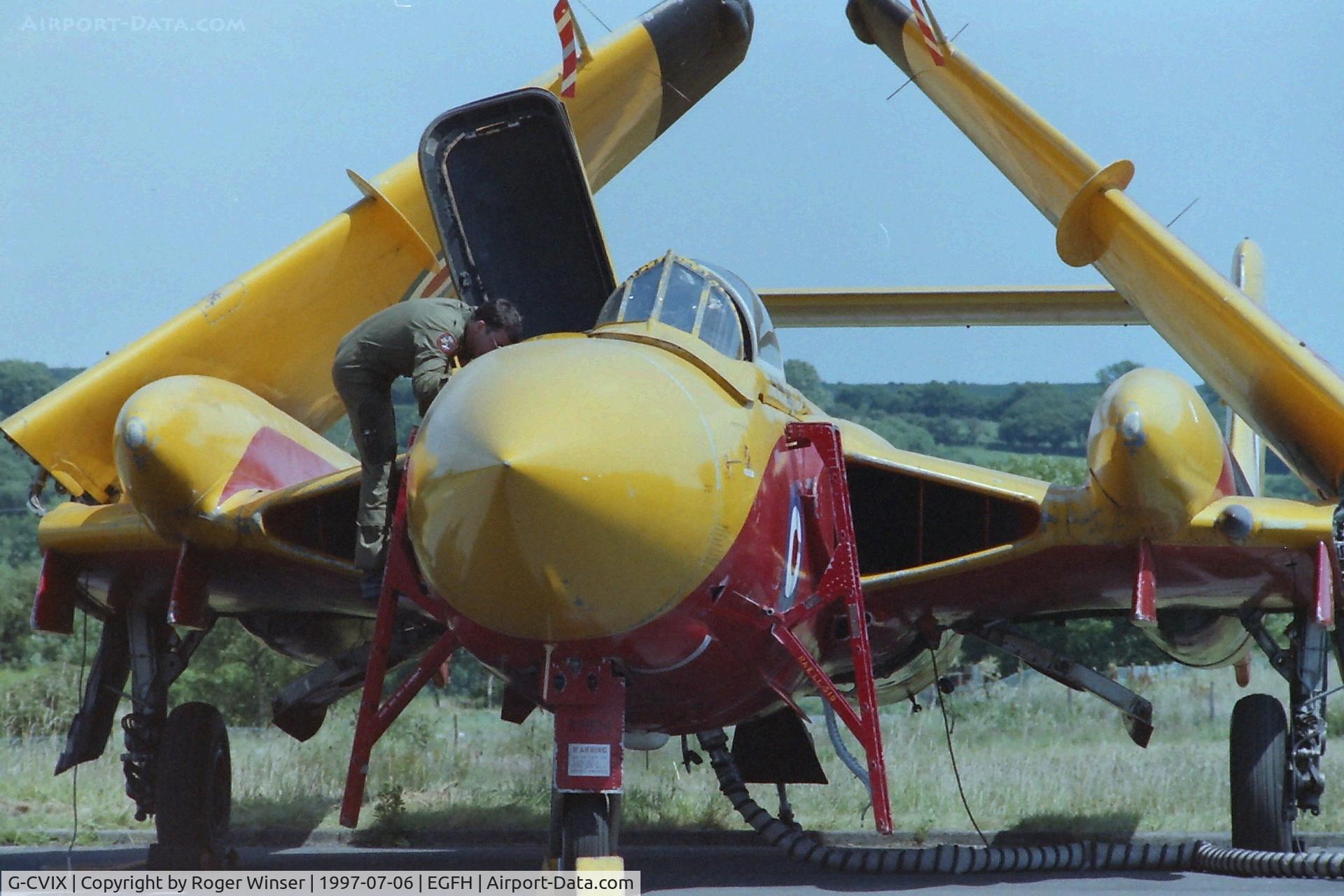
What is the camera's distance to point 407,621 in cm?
882

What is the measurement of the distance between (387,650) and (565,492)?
5.55 ft

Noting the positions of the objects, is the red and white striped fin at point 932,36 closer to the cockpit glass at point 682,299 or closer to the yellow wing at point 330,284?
the yellow wing at point 330,284

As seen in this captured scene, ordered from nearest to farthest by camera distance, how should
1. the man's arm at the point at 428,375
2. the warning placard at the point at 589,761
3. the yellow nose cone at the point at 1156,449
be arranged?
the warning placard at the point at 589,761
the man's arm at the point at 428,375
the yellow nose cone at the point at 1156,449

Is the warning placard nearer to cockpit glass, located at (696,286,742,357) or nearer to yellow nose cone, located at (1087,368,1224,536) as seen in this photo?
cockpit glass, located at (696,286,742,357)

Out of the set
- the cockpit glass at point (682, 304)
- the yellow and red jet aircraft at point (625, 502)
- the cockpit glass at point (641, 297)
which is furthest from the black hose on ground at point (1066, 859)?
the cockpit glass at point (641, 297)

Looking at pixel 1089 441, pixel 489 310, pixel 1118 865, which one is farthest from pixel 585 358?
pixel 1118 865

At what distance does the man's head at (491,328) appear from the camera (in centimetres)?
702

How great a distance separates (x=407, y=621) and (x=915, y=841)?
Answer: 4794 mm

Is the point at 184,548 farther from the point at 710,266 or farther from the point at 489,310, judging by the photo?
the point at 710,266

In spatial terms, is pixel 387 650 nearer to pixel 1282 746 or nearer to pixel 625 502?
pixel 625 502

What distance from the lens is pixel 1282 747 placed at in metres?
9.36

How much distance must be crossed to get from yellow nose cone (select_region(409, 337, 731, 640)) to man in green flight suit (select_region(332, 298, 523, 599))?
1.26 metres

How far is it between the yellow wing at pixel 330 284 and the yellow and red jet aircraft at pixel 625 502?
0.07 ft

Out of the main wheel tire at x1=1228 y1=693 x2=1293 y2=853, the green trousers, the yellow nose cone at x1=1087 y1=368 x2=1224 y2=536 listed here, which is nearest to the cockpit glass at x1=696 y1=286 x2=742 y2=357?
the green trousers
